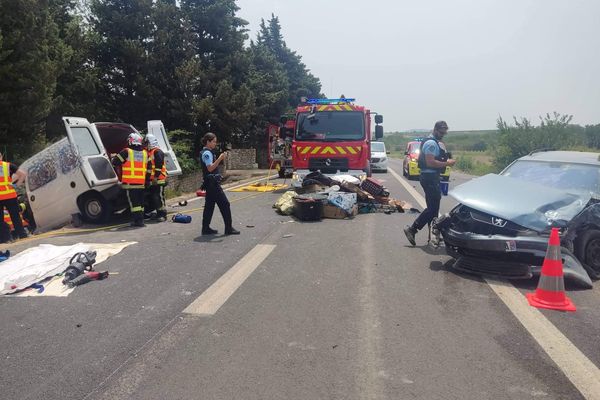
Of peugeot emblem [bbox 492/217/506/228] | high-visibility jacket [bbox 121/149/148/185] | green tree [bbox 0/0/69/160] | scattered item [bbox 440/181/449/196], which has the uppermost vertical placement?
green tree [bbox 0/0/69/160]

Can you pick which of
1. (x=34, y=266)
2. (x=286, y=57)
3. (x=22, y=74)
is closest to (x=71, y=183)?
(x=34, y=266)

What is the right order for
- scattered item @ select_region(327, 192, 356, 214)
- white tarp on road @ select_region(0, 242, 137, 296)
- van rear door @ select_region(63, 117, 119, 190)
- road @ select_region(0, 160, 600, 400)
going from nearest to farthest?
road @ select_region(0, 160, 600, 400) < white tarp on road @ select_region(0, 242, 137, 296) < van rear door @ select_region(63, 117, 119, 190) < scattered item @ select_region(327, 192, 356, 214)

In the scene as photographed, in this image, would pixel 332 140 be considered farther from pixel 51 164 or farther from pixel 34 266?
pixel 34 266

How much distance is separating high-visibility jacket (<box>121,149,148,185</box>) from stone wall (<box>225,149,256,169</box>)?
20586 millimetres

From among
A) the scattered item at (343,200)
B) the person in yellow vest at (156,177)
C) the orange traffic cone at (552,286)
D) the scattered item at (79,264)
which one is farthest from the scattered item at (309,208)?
the orange traffic cone at (552,286)

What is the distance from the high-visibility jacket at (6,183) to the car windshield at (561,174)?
8313mm

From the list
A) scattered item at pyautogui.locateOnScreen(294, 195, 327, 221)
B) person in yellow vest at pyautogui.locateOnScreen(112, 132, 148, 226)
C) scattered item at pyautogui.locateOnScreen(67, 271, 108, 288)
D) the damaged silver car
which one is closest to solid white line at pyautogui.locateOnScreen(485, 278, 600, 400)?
the damaged silver car

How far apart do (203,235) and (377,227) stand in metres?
3.35

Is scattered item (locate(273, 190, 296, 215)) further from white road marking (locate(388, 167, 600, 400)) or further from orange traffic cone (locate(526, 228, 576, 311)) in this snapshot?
orange traffic cone (locate(526, 228, 576, 311))

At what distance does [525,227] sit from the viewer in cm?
575

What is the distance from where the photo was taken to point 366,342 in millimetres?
3998

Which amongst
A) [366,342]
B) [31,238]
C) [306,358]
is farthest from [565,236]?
[31,238]

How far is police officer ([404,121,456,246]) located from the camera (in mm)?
7613

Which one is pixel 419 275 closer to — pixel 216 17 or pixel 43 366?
pixel 43 366
